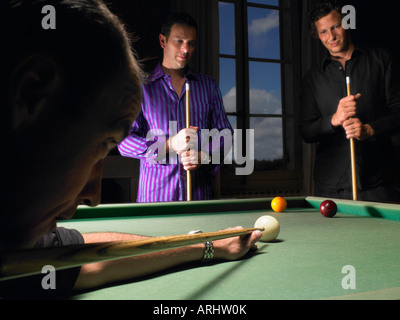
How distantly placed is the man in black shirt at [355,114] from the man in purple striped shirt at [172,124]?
33.6 inches

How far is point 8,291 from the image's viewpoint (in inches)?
30.0

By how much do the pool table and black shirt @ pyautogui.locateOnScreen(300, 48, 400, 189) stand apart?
35.2 inches

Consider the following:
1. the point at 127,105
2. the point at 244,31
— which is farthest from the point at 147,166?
the point at 244,31

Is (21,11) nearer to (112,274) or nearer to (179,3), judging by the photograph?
(112,274)

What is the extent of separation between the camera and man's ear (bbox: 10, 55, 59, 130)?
0.53 m

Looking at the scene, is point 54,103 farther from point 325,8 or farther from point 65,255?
point 325,8

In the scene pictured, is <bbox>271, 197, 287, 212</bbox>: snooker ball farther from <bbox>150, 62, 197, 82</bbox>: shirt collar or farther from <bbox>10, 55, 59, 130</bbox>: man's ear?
<bbox>10, 55, 59, 130</bbox>: man's ear

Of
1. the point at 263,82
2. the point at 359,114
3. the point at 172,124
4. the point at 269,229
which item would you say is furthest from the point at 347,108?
the point at 263,82

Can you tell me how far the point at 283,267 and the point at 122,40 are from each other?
73cm

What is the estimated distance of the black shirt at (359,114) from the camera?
9.12 feet

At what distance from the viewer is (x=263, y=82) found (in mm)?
4922

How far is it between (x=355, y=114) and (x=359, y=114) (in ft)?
0.74

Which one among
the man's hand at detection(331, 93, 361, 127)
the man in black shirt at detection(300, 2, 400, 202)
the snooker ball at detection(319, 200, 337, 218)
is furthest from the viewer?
the man in black shirt at detection(300, 2, 400, 202)

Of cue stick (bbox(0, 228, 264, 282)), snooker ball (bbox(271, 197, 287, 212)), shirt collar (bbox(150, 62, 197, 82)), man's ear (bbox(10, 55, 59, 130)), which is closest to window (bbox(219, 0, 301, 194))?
shirt collar (bbox(150, 62, 197, 82))
